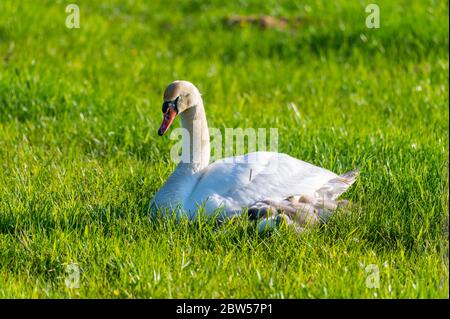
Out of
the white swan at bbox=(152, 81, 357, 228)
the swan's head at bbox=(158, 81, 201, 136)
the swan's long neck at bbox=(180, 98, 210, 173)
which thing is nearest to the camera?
the white swan at bbox=(152, 81, 357, 228)

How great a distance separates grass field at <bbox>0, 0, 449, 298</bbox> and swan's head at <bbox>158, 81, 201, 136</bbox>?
0.56 m

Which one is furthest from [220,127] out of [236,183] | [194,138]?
[236,183]

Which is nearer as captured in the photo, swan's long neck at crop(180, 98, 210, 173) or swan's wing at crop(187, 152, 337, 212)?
swan's wing at crop(187, 152, 337, 212)

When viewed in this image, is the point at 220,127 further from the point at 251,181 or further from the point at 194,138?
the point at 251,181

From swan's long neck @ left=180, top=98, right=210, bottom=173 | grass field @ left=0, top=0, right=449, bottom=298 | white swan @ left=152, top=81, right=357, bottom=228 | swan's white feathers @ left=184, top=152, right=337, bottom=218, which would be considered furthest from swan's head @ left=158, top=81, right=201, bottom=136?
grass field @ left=0, top=0, right=449, bottom=298

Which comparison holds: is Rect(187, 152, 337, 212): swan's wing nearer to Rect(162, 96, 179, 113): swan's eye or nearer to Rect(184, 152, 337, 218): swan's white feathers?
Rect(184, 152, 337, 218): swan's white feathers

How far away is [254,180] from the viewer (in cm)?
507

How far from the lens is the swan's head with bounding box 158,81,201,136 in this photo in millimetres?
5066

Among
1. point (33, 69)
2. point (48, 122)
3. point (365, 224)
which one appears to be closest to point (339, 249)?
point (365, 224)

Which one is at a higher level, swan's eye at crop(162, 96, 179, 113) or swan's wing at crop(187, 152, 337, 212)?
swan's eye at crop(162, 96, 179, 113)

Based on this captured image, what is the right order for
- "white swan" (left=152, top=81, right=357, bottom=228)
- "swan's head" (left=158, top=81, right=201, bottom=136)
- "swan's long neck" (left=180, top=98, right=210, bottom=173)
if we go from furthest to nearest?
"swan's long neck" (left=180, top=98, right=210, bottom=173), "swan's head" (left=158, top=81, right=201, bottom=136), "white swan" (left=152, top=81, right=357, bottom=228)

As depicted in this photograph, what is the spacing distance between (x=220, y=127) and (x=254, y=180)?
6.35 ft

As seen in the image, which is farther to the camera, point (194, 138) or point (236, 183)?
point (194, 138)
